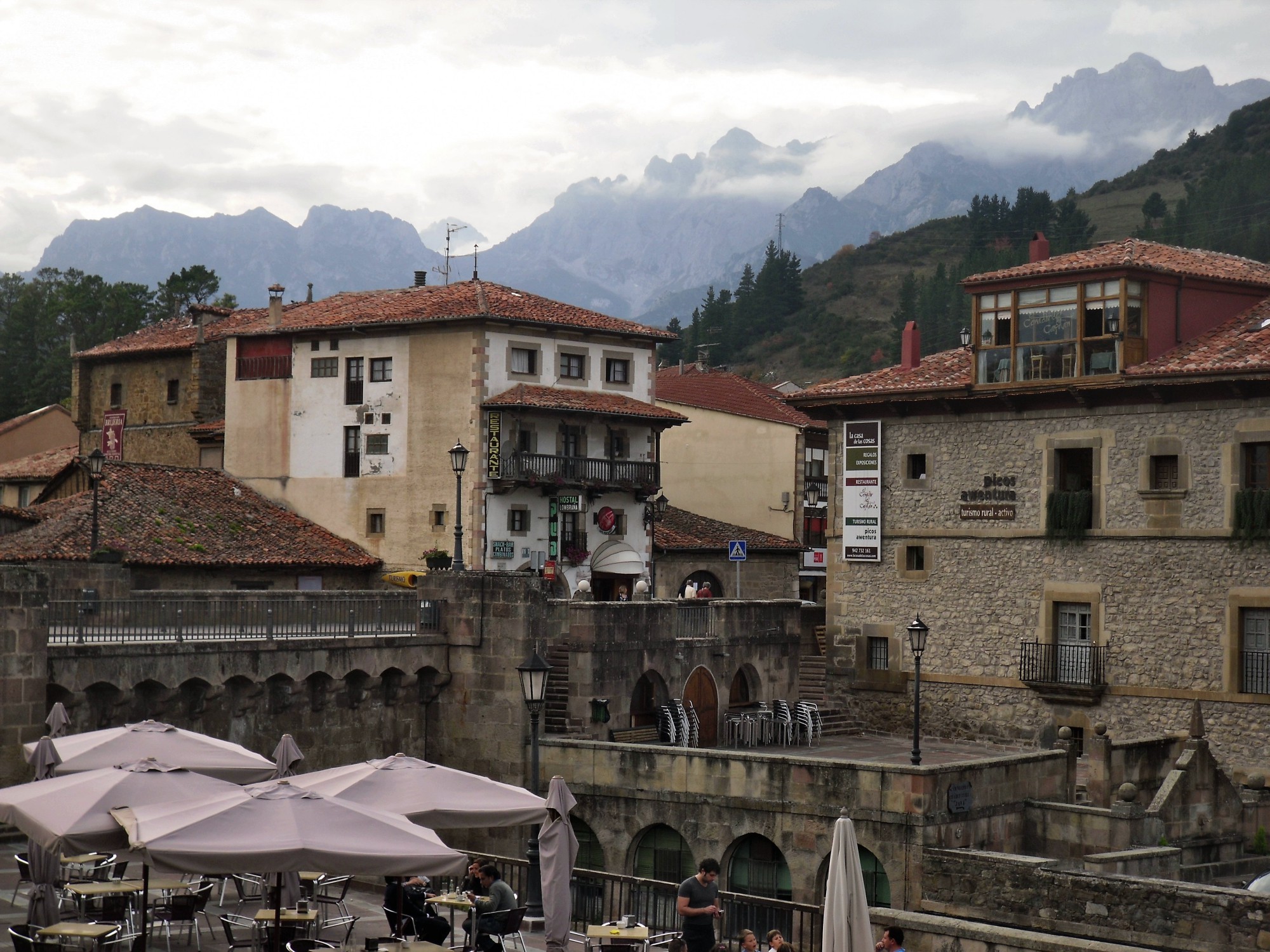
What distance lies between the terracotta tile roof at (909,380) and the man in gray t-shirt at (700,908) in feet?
74.0

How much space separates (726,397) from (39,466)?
81.8 feet

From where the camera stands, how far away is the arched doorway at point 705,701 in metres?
37.0

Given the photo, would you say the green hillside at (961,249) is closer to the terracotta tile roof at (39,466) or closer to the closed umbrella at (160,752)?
the terracotta tile roof at (39,466)

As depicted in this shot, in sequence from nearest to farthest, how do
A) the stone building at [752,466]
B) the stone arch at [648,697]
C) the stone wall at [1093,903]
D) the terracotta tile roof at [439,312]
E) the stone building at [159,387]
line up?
the stone wall at [1093,903]
the stone arch at [648,697]
the terracotta tile roof at [439,312]
the stone building at [159,387]
the stone building at [752,466]

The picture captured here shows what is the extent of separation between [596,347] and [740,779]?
A: 22407 mm

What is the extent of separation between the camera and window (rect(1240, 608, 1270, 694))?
33.7 metres

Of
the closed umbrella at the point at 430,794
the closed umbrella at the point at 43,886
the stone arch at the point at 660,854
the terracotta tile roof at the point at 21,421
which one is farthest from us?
the terracotta tile roof at the point at 21,421

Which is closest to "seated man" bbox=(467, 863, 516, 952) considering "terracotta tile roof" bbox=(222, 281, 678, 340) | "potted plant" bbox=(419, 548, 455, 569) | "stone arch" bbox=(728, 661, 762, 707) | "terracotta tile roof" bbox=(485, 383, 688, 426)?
"potted plant" bbox=(419, 548, 455, 569)

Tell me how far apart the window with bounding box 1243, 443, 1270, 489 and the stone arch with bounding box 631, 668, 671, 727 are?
42.9 feet

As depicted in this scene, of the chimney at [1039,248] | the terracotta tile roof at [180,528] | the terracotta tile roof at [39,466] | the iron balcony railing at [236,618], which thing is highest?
the chimney at [1039,248]

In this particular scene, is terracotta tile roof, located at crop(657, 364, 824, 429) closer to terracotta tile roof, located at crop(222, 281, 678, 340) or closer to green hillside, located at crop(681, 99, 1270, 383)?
terracotta tile roof, located at crop(222, 281, 678, 340)

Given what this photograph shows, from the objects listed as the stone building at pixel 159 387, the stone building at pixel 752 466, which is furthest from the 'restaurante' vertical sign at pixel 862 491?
the stone building at pixel 159 387

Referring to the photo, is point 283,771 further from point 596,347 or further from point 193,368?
point 193,368

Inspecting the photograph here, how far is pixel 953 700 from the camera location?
128 ft
